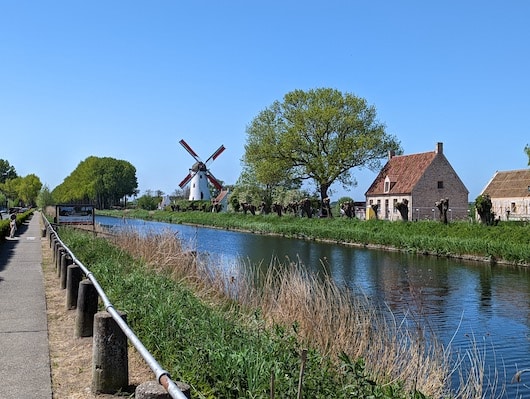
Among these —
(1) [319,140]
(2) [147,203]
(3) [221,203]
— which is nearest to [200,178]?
(3) [221,203]

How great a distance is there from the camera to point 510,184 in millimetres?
46938

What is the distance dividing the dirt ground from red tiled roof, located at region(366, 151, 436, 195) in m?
40.5

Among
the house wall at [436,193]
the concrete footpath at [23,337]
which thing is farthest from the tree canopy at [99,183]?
the concrete footpath at [23,337]

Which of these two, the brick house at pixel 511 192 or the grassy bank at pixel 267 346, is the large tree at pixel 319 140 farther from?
the grassy bank at pixel 267 346

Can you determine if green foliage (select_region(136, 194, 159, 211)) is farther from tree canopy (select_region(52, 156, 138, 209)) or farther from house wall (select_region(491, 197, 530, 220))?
house wall (select_region(491, 197, 530, 220))

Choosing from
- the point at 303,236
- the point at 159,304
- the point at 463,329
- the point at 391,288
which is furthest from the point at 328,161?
the point at 159,304

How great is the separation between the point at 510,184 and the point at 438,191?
20.4 feet

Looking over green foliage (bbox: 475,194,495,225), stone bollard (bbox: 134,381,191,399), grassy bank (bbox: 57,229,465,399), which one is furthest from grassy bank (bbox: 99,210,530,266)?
stone bollard (bbox: 134,381,191,399)

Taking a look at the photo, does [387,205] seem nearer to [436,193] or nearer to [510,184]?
[436,193]

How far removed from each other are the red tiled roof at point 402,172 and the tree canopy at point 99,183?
50.8 meters

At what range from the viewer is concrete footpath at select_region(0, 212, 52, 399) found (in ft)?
16.6

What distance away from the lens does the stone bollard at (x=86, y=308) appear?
668 cm

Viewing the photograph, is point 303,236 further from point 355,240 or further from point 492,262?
point 492,262

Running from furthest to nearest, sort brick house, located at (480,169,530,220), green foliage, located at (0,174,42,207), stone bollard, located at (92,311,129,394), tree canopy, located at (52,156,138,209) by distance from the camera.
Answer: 1. green foliage, located at (0,174,42,207)
2. tree canopy, located at (52,156,138,209)
3. brick house, located at (480,169,530,220)
4. stone bollard, located at (92,311,129,394)
